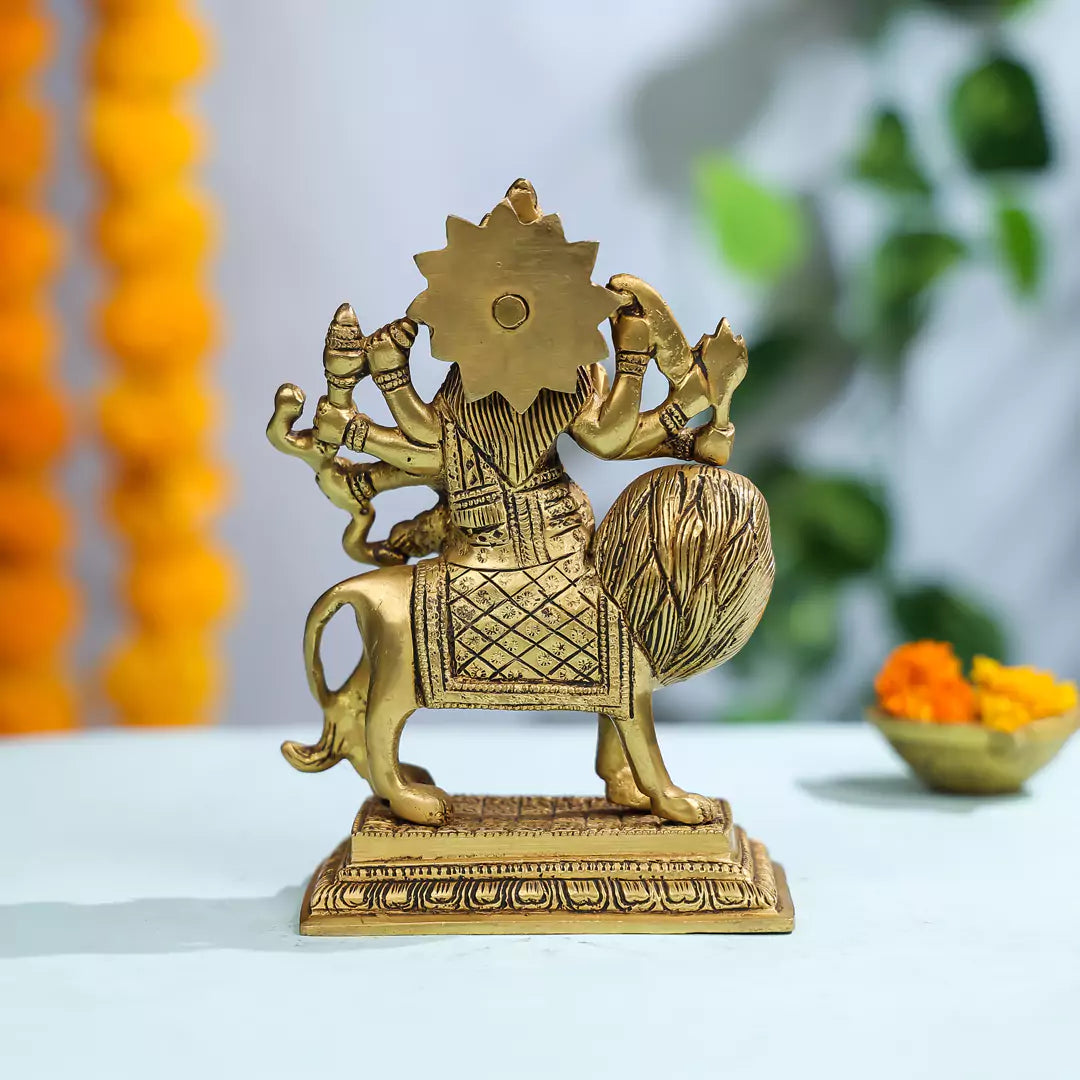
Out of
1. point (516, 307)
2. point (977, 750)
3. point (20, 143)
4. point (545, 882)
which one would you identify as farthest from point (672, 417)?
point (20, 143)

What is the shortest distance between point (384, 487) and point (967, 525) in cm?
195

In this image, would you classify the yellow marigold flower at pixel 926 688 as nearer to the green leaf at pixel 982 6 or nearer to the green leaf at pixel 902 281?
the green leaf at pixel 902 281

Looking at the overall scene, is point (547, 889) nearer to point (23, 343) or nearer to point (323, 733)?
point (323, 733)

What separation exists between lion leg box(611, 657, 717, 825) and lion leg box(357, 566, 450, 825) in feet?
0.55

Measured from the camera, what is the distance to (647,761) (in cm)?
128

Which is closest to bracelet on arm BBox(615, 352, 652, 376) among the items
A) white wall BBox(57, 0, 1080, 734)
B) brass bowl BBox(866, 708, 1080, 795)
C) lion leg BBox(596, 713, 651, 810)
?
lion leg BBox(596, 713, 651, 810)

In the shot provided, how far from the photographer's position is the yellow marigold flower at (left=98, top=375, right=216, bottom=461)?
272 cm

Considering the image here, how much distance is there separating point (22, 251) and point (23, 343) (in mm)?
164

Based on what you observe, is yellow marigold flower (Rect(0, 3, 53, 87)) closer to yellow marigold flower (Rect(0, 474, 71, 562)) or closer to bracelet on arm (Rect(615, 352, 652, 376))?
yellow marigold flower (Rect(0, 474, 71, 562))

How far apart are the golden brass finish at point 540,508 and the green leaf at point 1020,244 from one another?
1.77 meters

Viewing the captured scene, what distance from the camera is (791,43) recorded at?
292cm

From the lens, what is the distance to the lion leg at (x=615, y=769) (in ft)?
4.38

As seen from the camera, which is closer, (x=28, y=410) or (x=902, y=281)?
(x=28, y=410)

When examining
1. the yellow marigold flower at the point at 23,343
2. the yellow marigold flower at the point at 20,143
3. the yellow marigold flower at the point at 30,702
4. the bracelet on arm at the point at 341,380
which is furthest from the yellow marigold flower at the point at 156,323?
the bracelet on arm at the point at 341,380
